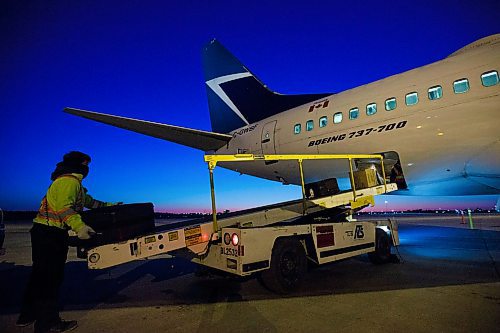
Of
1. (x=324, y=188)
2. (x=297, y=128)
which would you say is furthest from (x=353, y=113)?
(x=324, y=188)

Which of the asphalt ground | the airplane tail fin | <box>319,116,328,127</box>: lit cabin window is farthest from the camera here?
the airplane tail fin

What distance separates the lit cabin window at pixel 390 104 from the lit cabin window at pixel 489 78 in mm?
1929

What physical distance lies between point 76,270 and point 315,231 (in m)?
6.70

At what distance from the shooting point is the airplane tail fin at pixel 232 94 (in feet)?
50.2

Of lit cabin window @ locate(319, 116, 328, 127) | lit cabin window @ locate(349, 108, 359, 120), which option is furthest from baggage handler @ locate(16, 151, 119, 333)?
lit cabin window @ locate(319, 116, 328, 127)

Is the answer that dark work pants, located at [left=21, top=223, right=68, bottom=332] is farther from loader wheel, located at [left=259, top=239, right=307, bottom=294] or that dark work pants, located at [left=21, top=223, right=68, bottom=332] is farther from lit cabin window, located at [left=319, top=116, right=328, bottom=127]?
lit cabin window, located at [left=319, top=116, right=328, bottom=127]

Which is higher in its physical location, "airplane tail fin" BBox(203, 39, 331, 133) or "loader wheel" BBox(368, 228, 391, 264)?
"airplane tail fin" BBox(203, 39, 331, 133)

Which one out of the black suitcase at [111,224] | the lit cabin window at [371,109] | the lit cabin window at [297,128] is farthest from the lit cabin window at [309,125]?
the black suitcase at [111,224]

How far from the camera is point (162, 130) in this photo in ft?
→ 32.8

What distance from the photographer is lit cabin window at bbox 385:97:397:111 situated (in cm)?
827

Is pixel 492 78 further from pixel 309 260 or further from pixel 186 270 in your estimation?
pixel 186 270

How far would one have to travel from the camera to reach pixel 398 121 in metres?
8.08

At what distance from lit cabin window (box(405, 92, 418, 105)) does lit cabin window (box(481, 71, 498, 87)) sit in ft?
4.56

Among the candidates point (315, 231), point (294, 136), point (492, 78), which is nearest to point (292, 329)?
point (315, 231)
